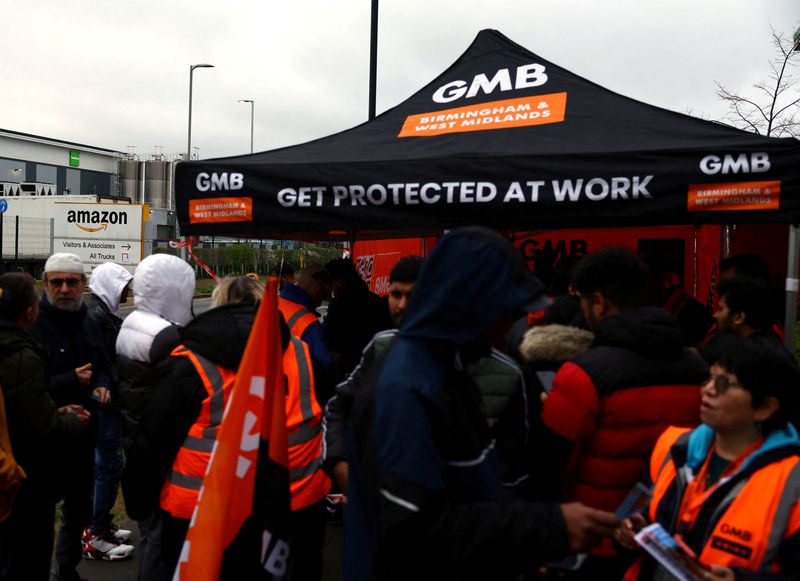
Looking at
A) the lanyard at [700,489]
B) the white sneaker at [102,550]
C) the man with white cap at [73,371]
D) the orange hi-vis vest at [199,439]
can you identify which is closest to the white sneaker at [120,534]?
the white sneaker at [102,550]

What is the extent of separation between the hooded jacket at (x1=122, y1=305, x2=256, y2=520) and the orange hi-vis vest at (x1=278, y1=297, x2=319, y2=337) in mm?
1053

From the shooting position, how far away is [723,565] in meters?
1.86

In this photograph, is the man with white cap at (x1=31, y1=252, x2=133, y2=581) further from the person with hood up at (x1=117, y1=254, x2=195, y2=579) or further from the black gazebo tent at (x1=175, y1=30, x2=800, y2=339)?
the black gazebo tent at (x1=175, y1=30, x2=800, y2=339)

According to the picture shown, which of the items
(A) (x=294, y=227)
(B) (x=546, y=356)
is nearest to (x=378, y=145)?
(A) (x=294, y=227)

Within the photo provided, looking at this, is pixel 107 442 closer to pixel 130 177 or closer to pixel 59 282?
pixel 59 282

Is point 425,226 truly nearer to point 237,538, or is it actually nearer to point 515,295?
Answer: point 237,538

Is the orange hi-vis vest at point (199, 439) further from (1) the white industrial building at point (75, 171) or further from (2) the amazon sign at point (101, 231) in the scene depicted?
(1) the white industrial building at point (75, 171)

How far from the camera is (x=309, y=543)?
327 centimetres

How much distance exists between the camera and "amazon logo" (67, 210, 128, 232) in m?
22.1

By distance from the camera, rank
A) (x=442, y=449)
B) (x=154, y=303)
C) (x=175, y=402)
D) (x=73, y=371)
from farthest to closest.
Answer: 1. (x=73, y=371)
2. (x=154, y=303)
3. (x=175, y=402)
4. (x=442, y=449)

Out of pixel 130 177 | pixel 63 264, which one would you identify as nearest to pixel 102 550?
pixel 63 264

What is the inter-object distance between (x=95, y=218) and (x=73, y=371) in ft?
66.1

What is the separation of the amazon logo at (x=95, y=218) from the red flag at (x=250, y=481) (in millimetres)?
21269

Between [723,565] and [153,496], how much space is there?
2101 millimetres
